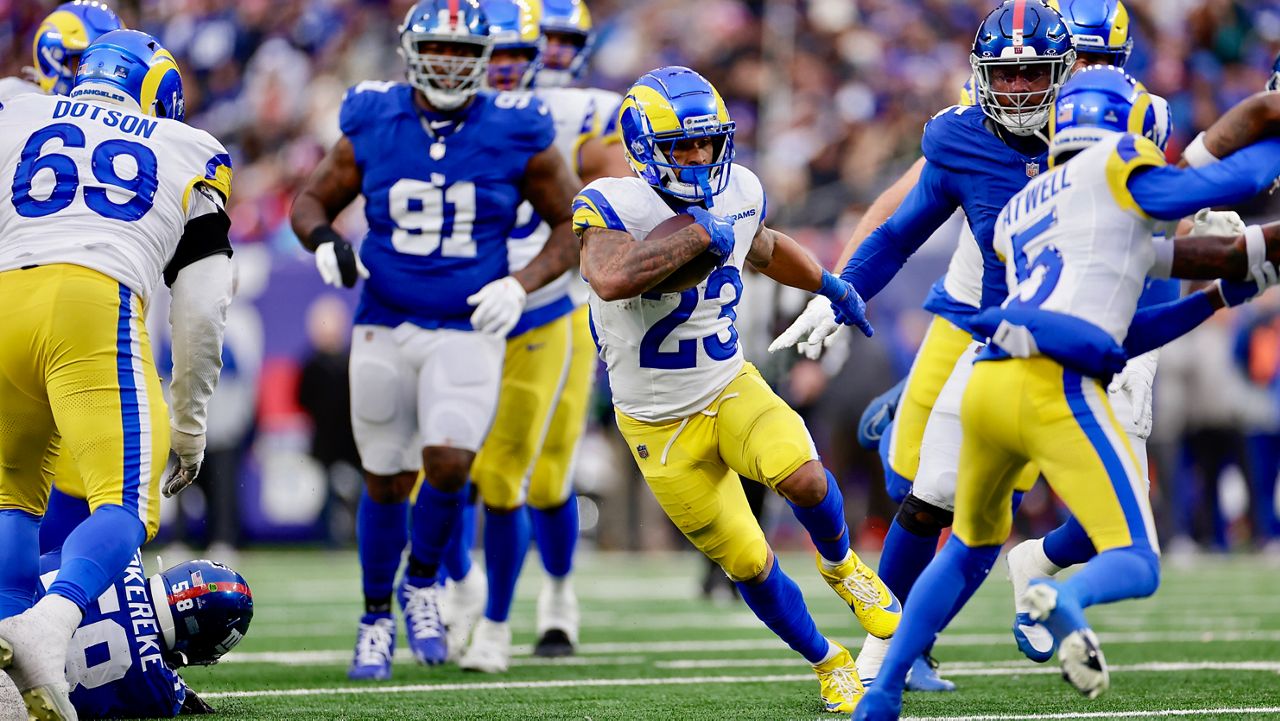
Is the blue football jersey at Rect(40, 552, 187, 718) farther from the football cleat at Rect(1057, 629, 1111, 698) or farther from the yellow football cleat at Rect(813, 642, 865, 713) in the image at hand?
the football cleat at Rect(1057, 629, 1111, 698)

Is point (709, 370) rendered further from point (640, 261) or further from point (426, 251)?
point (426, 251)

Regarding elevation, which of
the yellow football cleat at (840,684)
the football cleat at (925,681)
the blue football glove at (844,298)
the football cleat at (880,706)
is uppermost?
the blue football glove at (844,298)

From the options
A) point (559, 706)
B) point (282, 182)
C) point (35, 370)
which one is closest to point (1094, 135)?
point (559, 706)

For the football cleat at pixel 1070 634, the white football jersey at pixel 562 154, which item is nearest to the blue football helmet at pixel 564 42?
the white football jersey at pixel 562 154

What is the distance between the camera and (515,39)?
6598 millimetres

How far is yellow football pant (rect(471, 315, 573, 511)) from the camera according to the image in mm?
6312

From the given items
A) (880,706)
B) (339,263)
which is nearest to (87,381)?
(339,263)

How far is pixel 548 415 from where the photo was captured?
6.45 m

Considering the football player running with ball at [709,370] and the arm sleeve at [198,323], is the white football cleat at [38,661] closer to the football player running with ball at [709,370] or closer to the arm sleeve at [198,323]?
the arm sleeve at [198,323]

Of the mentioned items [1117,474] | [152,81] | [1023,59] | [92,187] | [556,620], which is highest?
[152,81]

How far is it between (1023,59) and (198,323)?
2.44m

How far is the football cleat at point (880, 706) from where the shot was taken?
389 cm

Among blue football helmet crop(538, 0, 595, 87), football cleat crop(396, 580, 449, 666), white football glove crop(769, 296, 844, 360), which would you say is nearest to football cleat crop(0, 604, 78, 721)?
white football glove crop(769, 296, 844, 360)

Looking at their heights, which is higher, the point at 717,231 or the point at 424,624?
the point at 717,231
